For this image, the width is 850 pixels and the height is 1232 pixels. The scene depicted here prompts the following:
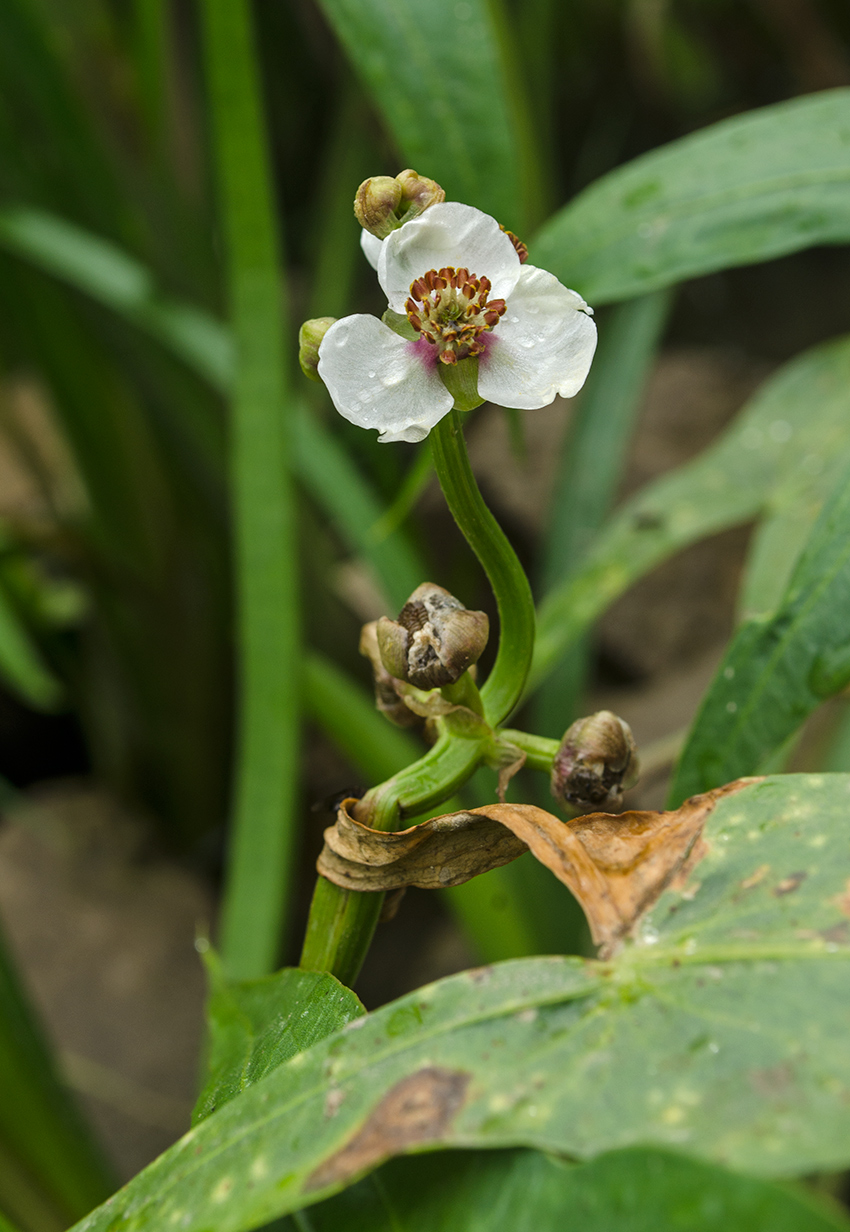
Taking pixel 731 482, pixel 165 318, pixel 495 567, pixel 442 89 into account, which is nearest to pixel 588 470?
pixel 731 482

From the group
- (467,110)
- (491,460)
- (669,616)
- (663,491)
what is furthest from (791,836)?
(491,460)

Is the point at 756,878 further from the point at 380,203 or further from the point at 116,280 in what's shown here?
the point at 116,280

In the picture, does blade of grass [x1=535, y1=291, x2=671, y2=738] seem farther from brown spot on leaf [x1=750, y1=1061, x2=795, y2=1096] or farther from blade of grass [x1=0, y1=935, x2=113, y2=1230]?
brown spot on leaf [x1=750, y1=1061, x2=795, y2=1096]

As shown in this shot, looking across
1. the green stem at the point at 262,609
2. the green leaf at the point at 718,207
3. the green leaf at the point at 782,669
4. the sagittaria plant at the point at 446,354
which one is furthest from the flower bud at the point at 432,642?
the green stem at the point at 262,609

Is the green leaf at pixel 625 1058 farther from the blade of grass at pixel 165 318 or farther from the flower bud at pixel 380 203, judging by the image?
the blade of grass at pixel 165 318

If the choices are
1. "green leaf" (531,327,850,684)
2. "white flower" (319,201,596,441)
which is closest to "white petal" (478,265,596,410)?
"white flower" (319,201,596,441)

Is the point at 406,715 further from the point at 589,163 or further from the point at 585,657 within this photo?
the point at 589,163
